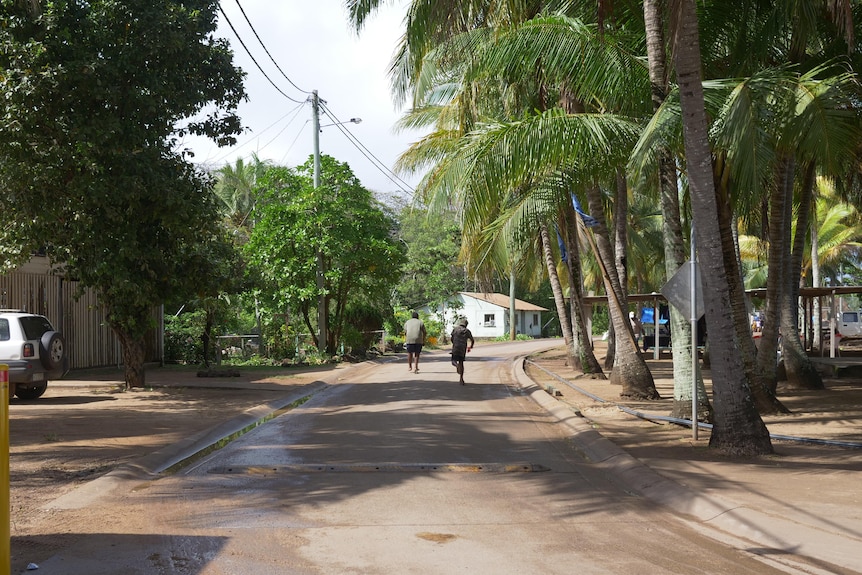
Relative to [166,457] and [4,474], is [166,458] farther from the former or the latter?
[4,474]

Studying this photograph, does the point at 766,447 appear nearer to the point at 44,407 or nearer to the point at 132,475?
the point at 132,475

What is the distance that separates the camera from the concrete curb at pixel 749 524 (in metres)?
5.91

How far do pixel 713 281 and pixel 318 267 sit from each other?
2081 centimetres

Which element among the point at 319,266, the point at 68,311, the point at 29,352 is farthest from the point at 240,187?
the point at 29,352

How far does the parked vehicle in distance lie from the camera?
174 ft

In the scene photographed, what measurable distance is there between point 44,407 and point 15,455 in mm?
5333

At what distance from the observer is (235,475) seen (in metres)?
9.02

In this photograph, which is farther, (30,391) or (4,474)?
(30,391)

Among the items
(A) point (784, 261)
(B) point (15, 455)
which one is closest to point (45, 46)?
(B) point (15, 455)

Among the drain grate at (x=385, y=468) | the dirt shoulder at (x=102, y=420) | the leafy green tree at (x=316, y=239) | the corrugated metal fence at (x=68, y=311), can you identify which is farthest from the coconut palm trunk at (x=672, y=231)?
the leafy green tree at (x=316, y=239)

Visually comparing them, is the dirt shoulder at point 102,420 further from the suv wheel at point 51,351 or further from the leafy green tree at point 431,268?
the leafy green tree at point 431,268

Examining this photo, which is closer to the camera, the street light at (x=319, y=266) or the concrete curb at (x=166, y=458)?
A: the concrete curb at (x=166, y=458)

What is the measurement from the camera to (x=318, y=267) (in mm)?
29328

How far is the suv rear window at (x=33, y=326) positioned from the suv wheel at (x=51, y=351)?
19 cm
